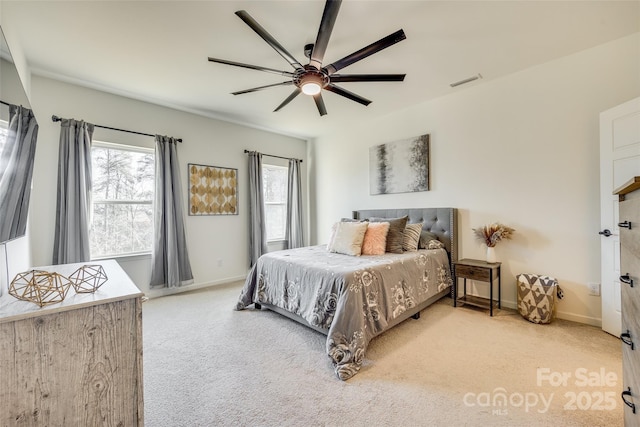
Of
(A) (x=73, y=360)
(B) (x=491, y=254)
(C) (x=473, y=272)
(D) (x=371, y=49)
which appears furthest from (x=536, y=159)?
(A) (x=73, y=360)

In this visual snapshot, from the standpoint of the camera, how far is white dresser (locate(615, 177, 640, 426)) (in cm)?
96

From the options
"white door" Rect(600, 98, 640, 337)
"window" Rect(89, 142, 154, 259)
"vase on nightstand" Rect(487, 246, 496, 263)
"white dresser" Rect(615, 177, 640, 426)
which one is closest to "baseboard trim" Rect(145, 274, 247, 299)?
"window" Rect(89, 142, 154, 259)

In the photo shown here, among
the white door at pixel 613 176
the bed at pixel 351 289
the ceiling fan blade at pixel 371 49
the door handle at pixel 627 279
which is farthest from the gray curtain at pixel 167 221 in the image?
the white door at pixel 613 176

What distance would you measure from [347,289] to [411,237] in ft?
5.31

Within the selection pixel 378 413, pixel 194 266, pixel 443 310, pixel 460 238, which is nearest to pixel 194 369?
pixel 378 413

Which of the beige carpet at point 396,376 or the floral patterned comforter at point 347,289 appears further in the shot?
the floral patterned comforter at point 347,289

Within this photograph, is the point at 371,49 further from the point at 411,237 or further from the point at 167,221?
the point at 167,221

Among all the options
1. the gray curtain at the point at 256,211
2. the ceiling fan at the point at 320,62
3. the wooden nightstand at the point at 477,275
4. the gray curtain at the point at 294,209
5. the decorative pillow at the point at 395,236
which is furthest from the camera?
the gray curtain at the point at 294,209

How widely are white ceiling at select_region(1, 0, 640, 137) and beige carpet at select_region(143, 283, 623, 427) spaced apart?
272cm

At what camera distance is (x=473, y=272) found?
301 cm

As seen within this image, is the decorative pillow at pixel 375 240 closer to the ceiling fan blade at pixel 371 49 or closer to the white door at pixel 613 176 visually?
the ceiling fan blade at pixel 371 49

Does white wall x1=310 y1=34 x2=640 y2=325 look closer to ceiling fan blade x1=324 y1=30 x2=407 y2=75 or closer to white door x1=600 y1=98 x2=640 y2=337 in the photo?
white door x1=600 y1=98 x2=640 y2=337

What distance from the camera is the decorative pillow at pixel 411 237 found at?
3.32m

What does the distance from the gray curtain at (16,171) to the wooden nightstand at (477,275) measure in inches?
Answer: 145
